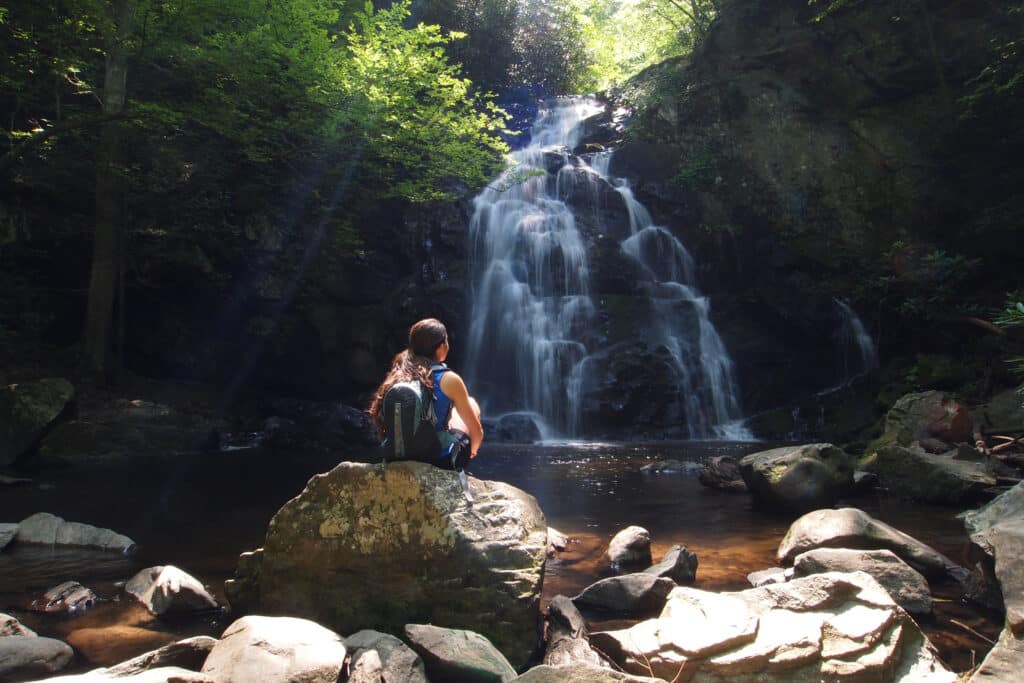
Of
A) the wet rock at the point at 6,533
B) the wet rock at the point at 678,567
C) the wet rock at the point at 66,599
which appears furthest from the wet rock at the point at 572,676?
the wet rock at the point at 6,533

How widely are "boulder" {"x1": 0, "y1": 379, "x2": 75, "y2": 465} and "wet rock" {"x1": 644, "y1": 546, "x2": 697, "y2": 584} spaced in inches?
416

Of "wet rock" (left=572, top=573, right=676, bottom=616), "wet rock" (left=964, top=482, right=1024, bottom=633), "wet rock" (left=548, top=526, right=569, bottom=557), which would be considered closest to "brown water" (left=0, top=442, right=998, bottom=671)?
"wet rock" (left=548, top=526, right=569, bottom=557)

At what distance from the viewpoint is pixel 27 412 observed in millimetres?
10547

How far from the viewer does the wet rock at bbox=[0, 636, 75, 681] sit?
10.4ft

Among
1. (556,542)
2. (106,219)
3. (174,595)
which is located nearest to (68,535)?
(174,595)

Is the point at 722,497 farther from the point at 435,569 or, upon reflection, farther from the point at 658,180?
the point at 658,180

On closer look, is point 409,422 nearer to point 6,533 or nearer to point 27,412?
point 6,533

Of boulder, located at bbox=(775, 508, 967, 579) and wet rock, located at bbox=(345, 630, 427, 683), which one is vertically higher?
boulder, located at bbox=(775, 508, 967, 579)

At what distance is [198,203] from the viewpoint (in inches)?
596

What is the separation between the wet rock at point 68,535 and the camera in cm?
578

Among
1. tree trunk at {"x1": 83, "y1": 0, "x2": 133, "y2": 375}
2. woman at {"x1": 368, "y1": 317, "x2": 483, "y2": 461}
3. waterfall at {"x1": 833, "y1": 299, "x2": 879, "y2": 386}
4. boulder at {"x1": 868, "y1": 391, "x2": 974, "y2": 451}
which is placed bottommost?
boulder at {"x1": 868, "y1": 391, "x2": 974, "y2": 451}

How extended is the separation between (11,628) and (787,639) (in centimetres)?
435

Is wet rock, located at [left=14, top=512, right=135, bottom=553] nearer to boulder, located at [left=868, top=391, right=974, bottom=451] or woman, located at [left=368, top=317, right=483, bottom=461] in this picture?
woman, located at [left=368, top=317, right=483, bottom=461]

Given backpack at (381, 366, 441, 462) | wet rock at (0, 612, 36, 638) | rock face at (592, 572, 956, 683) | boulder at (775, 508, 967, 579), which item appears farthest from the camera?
boulder at (775, 508, 967, 579)
